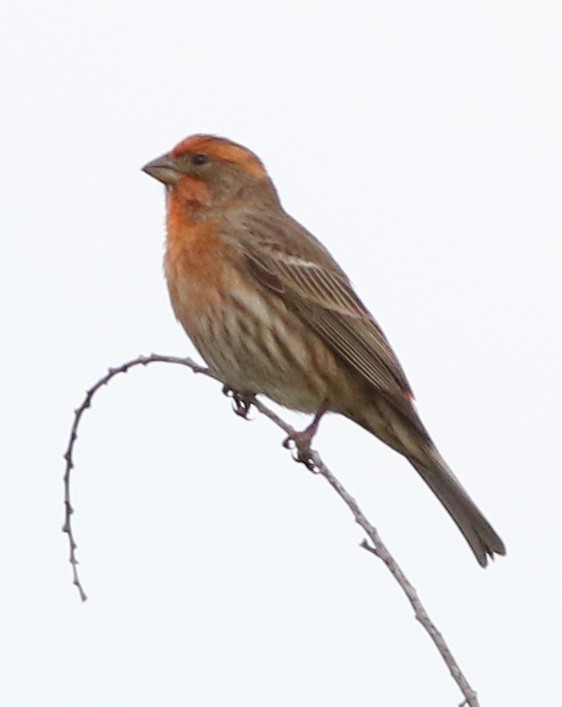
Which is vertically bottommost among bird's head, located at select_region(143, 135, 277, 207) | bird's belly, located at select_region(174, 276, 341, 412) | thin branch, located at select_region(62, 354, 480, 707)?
thin branch, located at select_region(62, 354, 480, 707)

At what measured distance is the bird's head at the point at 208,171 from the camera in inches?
362

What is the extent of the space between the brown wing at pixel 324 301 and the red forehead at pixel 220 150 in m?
0.50

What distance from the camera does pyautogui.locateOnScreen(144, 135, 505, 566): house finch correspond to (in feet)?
28.0

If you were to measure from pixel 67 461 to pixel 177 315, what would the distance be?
278cm

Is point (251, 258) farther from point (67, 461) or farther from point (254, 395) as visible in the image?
A: point (67, 461)

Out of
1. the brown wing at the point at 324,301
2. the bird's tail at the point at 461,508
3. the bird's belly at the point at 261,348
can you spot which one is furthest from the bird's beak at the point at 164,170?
the bird's tail at the point at 461,508

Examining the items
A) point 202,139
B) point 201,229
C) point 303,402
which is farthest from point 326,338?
point 202,139

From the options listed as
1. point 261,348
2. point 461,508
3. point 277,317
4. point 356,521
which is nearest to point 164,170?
point 277,317

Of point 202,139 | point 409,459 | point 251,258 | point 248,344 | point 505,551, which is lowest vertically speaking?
point 505,551

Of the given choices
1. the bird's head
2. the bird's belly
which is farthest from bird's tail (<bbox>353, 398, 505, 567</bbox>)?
the bird's head

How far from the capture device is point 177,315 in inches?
341

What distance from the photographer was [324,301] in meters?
9.02

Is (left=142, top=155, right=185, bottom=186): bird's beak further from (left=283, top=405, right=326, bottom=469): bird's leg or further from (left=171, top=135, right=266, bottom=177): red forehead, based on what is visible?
(left=283, top=405, right=326, bottom=469): bird's leg

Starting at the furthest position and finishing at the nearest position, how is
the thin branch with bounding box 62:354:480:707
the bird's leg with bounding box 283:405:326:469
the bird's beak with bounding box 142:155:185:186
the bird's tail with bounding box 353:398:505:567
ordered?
the bird's beak with bounding box 142:155:185:186 → the bird's tail with bounding box 353:398:505:567 → the bird's leg with bounding box 283:405:326:469 → the thin branch with bounding box 62:354:480:707
